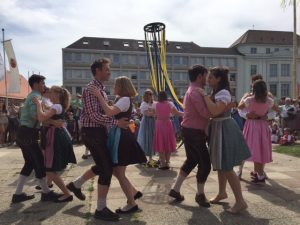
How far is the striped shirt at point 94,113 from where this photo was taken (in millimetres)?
4184

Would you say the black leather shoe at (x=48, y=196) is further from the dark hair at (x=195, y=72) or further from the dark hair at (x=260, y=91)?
the dark hair at (x=260, y=91)

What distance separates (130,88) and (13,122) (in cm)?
1140

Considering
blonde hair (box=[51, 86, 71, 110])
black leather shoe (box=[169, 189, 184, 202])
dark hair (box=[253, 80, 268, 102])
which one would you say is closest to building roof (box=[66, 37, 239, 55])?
dark hair (box=[253, 80, 268, 102])

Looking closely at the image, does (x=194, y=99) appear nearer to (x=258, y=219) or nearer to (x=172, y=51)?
(x=258, y=219)

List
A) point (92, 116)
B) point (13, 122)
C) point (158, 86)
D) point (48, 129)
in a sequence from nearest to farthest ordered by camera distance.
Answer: point (92, 116) → point (48, 129) → point (158, 86) → point (13, 122)

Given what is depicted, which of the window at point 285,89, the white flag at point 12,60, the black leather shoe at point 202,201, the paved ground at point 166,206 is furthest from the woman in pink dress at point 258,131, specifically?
the window at point 285,89

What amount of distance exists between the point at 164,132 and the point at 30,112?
3.41 m

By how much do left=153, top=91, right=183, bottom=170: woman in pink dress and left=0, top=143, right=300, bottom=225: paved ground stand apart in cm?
83

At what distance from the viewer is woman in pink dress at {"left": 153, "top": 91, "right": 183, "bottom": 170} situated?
7.69m

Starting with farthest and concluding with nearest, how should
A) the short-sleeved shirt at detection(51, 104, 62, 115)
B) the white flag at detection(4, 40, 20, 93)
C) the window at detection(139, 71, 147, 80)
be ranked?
the window at detection(139, 71, 147, 80) → the white flag at detection(4, 40, 20, 93) → the short-sleeved shirt at detection(51, 104, 62, 115)

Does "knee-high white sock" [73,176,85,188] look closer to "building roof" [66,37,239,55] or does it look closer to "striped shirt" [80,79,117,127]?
"striped shirt" [80,79,117,127]

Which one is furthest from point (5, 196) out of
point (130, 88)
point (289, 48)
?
point (289, 48)

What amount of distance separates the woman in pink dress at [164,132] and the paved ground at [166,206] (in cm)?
83

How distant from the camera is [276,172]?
7.12 meters
